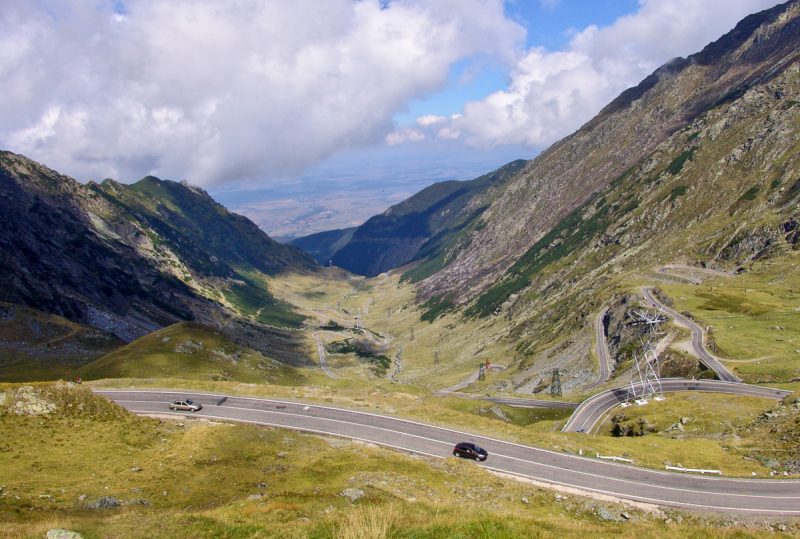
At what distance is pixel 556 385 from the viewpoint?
370 feet

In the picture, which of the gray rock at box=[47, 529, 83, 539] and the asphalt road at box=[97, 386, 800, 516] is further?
the asphalt road at box=[97, 386, 800, 516]

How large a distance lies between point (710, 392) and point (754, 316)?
37.3 m

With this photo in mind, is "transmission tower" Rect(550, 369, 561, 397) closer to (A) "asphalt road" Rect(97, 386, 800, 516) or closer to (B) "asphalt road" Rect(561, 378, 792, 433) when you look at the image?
(B) "asphalt road" Rect(561, 378, 792, 433)

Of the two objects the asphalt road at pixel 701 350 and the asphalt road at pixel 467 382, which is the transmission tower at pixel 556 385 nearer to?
the asphalt road at pixel 701 350

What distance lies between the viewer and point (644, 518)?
103 feet

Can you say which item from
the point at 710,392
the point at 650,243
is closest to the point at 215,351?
the point at 710,392

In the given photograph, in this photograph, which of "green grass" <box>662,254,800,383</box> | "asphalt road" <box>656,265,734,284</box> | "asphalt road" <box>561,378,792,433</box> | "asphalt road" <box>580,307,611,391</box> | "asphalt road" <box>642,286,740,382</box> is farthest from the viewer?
"asphalt road" <box>656,265,734,284</box>

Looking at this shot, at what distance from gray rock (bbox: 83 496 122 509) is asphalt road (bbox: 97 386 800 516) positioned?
24.9 m

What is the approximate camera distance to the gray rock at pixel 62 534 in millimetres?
17797

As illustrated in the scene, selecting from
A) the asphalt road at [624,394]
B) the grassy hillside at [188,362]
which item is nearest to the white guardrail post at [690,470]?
the asphalt road at [624,394]

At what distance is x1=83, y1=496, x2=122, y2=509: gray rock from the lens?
27.3m

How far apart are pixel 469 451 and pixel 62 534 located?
36102 mm

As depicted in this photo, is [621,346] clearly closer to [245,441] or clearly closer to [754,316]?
[754,316]

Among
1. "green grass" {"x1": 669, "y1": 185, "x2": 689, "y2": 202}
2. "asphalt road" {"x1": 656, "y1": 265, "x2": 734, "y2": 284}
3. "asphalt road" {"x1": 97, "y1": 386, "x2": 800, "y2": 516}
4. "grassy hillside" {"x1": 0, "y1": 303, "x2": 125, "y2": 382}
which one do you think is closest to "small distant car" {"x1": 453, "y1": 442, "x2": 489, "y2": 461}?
"asphalt road" {"x1": 97, "y1": 386, "x2": 800, "y2": 516}
